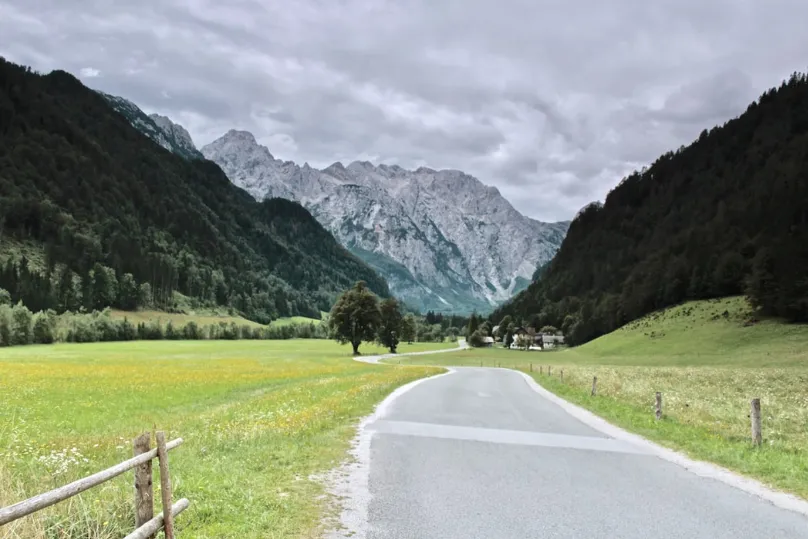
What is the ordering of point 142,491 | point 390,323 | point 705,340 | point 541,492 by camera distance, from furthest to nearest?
point 390,323 < point 705,340 < point 541,492 < point 142,491

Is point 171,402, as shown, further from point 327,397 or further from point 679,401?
point 679,401

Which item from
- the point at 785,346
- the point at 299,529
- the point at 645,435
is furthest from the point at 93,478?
the point at 785,346

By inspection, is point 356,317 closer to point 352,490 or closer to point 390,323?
point 390,323

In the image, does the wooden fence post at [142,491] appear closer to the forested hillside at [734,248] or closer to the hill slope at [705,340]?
the hill slope at [705,340]

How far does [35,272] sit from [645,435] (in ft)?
668

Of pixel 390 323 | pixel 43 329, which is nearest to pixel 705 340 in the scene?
pixel 390 323

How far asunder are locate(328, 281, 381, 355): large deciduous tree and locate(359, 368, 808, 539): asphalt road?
8885 centimetres

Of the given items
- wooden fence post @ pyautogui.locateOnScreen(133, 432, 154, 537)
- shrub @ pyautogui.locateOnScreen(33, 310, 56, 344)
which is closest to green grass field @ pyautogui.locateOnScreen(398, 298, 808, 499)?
wooden fence post @ pyautogui.locateOnScreen(133, 432, 154, 537)

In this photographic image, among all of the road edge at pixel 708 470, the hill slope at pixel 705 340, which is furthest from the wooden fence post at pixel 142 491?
the hill slope at pixel 705 340

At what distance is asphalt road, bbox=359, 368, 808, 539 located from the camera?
27.4ft

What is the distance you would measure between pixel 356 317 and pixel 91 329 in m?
75.2

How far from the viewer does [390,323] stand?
406 ft

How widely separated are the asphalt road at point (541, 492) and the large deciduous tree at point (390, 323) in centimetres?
9960

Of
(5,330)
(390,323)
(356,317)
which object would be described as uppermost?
(5,330)
